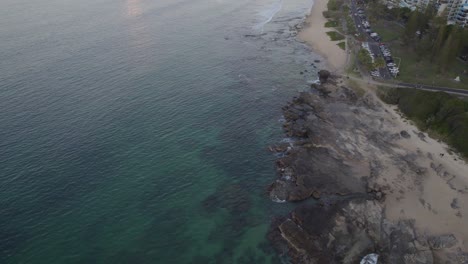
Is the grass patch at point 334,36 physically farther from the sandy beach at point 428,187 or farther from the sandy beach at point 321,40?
the sandy beach at point 428,187

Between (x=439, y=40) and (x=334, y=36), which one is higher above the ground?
(x=439, y=40)

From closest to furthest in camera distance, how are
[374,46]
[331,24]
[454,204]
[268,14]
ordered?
1. [454,204]
2. [374,46]
3. [331,24]
4. [268,14]

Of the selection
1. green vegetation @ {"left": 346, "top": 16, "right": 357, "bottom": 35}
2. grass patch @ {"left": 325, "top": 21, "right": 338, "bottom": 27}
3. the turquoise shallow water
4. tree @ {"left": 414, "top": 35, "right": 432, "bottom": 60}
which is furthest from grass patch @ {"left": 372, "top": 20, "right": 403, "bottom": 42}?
the turquoise shallow water

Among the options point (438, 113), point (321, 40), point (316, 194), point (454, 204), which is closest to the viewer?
point (454, 204)

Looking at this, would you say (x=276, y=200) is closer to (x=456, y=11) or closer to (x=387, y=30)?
(x=387, y=30)

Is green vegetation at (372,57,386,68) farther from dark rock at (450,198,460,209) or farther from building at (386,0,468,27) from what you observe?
dark rock at (450,198,460,209)

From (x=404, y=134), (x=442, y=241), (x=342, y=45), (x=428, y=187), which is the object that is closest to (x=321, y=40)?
(x=342, y=45)

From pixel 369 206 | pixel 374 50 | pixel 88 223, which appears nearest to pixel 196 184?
pixel 88 223

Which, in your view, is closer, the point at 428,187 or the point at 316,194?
the point at 316,194

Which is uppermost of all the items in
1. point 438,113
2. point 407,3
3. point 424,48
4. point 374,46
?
point 424,48
